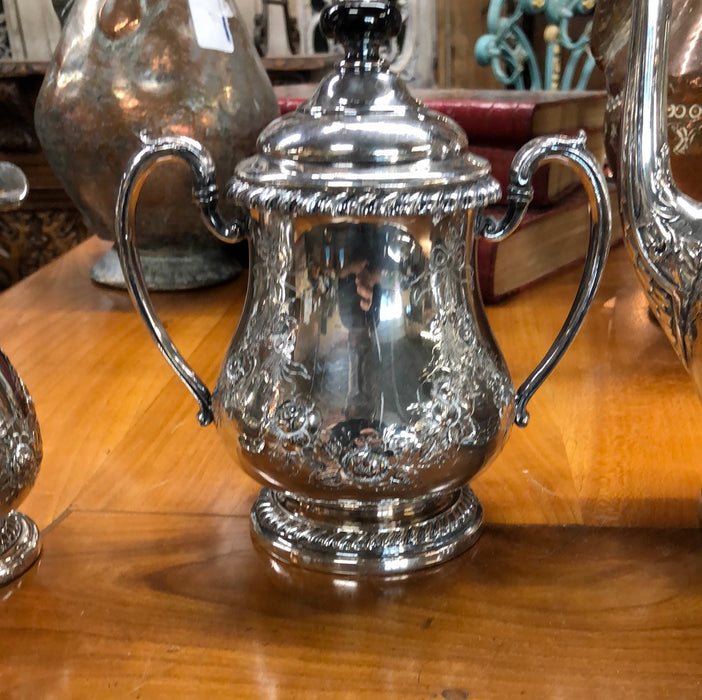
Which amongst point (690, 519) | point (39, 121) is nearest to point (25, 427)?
point (690, 519)

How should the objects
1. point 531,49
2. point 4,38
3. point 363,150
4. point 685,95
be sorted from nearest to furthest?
1. point 363,150
2. point 685,95
3. point 531,49
4. point 4,38

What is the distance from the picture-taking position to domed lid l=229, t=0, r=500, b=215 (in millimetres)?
377

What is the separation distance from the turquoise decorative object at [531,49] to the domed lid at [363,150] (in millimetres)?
1218

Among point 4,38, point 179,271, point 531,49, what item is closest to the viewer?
point 179,271

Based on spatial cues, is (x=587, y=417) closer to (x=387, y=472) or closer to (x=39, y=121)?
(x=387, y=472)

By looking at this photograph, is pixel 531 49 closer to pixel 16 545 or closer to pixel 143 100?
pixel 143 100

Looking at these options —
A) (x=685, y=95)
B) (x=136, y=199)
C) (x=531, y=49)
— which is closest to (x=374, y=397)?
(x=136, y=199)

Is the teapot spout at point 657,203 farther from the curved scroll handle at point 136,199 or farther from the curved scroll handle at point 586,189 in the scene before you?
the curved scroll handle at point 136,199

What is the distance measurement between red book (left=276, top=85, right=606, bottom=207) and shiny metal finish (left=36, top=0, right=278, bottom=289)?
0.13 meters

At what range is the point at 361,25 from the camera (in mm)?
400

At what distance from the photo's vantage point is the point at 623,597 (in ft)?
1.34

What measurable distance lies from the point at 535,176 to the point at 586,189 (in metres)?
0.48

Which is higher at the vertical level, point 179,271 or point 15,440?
point 15,440

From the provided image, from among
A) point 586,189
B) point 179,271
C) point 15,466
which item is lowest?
point 179,271
